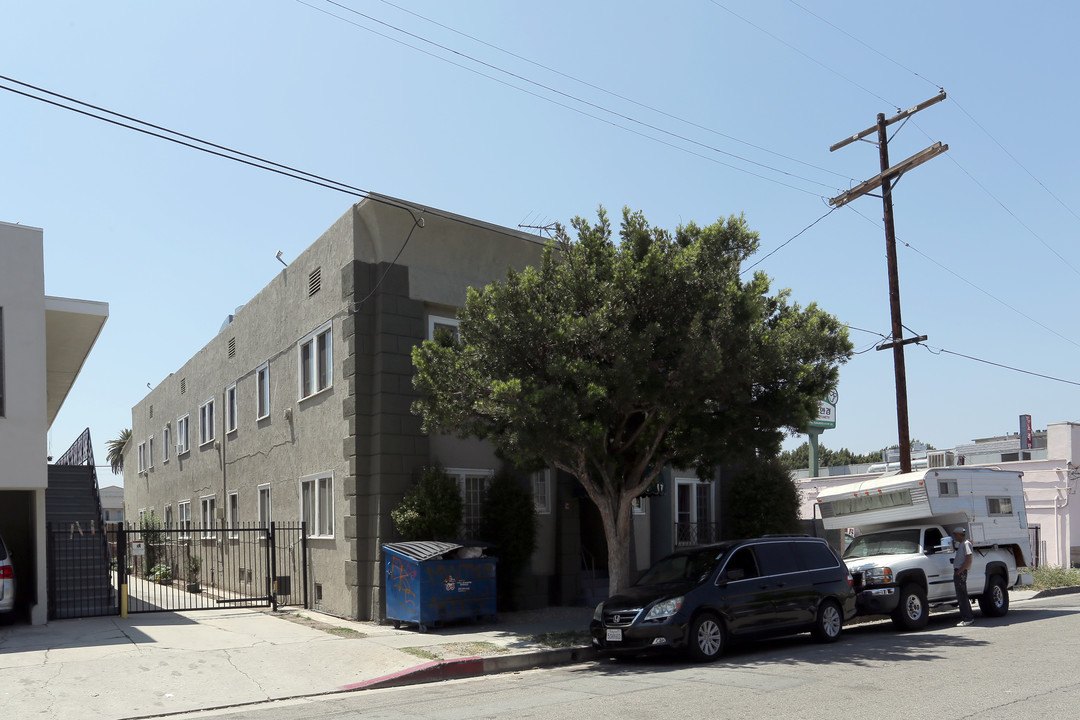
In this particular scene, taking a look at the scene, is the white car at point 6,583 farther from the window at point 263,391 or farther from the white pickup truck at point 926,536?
the white pickup truck at point 926,536

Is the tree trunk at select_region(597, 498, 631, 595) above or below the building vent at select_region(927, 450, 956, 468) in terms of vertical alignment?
below

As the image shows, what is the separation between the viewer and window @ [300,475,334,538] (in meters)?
17.1

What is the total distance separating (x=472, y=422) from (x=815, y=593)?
555 centimetres

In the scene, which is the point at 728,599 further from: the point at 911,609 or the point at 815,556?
the point at 911,609

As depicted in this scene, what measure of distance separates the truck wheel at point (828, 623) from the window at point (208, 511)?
673 inches

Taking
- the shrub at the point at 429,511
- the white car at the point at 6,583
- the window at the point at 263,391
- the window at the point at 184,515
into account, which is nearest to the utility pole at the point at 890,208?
the shrub at the point at 429,511

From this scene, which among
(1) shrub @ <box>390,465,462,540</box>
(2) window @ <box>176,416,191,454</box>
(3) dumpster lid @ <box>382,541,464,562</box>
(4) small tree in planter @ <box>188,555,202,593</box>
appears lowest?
(4) small tree in planter @ <box>188,555,202,593</box>

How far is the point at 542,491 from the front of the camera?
18.0 meters

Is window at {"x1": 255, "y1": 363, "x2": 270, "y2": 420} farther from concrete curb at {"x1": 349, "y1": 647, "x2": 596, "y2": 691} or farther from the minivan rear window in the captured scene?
the minivan rear window

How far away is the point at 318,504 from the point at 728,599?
8.65 m

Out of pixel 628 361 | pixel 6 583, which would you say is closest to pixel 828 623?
pixel 628 361

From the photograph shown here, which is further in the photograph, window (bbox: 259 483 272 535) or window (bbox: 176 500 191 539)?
window (bbox: 176 500 191 539)

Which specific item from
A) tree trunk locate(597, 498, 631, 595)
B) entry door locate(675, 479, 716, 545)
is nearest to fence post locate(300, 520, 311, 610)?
tree trunk locate(597, 498, 631, 595)

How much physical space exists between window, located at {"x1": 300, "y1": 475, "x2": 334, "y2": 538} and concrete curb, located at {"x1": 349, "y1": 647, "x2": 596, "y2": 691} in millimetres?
6087
